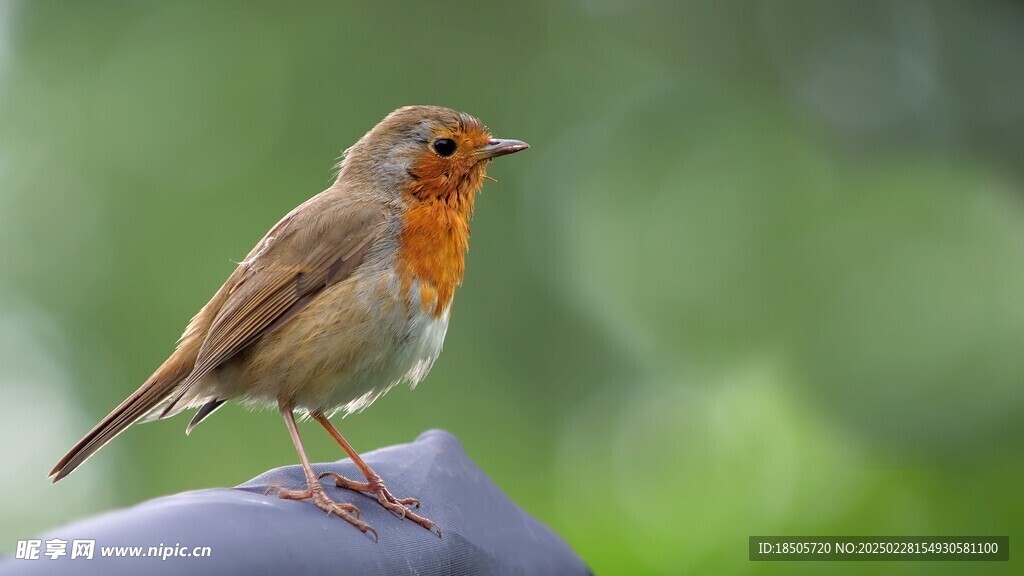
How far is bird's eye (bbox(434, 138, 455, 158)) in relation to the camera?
3932 mm

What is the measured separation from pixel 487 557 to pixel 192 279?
105 inches

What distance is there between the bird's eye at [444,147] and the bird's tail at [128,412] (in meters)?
1.08

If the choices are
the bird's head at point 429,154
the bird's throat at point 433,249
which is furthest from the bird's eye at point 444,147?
the bird's throat at point 433,249

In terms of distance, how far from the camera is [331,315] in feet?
11.4

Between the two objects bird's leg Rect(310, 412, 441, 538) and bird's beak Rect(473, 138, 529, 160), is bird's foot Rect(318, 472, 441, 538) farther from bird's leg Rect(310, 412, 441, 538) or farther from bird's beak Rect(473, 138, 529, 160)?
bird's beak Rect(473, 138, 529, 160)

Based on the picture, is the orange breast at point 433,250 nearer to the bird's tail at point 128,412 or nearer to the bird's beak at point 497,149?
the bird's beak at point 497,149

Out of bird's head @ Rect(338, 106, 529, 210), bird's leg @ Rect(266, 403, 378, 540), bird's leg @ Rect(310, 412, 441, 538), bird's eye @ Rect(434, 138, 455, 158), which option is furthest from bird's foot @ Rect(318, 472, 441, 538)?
bird's eye @ Rect(434, 138, 455, 158)

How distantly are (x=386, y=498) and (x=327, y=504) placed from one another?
29 centimetres

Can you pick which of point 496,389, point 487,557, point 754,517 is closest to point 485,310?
point 496,389

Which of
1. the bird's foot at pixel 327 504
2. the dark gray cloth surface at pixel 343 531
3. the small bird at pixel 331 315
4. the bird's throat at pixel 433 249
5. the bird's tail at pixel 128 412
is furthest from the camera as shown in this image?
the bird's throat at pixel 433 249

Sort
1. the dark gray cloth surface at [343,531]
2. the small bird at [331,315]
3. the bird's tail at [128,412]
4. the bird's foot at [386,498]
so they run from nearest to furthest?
the dark gray cloth surface at [343,531], the bird's foot at [386,498], the bird's tail at [128,412], the small bird at [331,315]

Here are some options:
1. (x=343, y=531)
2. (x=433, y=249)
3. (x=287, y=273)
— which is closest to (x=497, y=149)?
(x=433, y=249)

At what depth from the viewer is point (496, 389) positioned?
5.50 m

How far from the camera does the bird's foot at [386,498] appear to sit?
304cm
